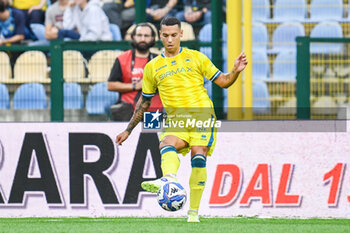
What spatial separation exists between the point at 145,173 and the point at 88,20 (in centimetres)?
356

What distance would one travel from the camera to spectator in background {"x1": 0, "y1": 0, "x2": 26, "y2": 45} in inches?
502

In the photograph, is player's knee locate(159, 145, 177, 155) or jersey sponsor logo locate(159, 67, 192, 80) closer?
player's knee locate(159, 145, 177, 155)

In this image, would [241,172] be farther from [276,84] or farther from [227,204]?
[276,84]

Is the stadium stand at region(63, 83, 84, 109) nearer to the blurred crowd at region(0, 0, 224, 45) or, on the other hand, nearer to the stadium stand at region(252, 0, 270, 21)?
the blurred crowd at region(0, 0, 224, 45)

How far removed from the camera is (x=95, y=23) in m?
12.0

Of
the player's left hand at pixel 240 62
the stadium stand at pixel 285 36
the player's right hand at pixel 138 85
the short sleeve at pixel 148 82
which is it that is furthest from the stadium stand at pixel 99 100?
the player's left hand at pixel 240 62

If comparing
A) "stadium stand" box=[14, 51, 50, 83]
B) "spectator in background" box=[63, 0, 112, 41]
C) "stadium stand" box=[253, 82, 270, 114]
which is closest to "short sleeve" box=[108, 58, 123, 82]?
"stadium stand" box=[14, 51, 50, 83]

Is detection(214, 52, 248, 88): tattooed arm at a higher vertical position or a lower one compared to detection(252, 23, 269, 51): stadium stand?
lower

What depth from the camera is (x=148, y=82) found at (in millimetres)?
7465

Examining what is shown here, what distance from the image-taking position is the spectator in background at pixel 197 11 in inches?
457

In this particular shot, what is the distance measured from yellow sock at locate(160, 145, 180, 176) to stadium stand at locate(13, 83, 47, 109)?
3332mm

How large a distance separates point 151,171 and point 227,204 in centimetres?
97

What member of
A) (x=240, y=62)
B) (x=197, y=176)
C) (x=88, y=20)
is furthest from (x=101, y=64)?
(x=240, y=62)

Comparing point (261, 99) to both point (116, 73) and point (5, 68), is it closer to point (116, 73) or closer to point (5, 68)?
point (116, 73)
